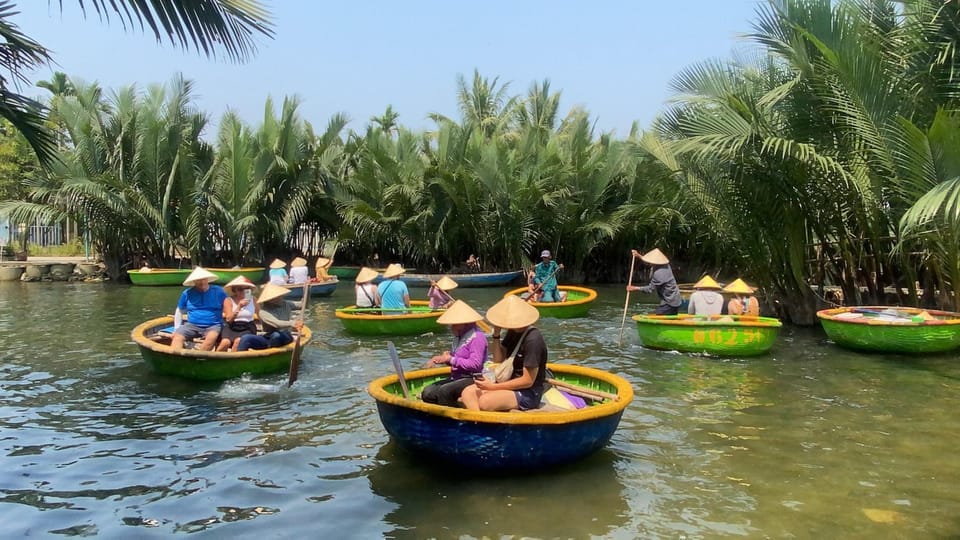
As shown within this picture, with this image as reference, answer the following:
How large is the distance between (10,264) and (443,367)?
2545 centimetres

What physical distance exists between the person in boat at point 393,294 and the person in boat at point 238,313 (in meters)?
4.01

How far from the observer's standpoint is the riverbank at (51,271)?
26312mm

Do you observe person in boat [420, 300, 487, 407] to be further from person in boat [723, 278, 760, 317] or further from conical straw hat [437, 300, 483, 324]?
person in boat [723, 278, 760, 317]

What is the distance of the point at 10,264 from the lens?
2716cm

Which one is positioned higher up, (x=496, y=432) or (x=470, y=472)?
(x=496, y=432)

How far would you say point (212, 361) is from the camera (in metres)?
Answer: 8.69

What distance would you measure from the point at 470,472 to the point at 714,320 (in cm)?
674

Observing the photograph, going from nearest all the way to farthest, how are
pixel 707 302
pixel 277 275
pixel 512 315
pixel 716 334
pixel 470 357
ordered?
pixel 512 315, pixel 470 357, pixel 716 334, pixel 707 302, pixel 277 275

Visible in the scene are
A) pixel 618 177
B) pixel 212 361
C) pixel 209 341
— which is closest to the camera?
pixel 212 361

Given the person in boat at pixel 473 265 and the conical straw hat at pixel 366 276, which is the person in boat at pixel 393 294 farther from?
the person in boat at pixel 473 265

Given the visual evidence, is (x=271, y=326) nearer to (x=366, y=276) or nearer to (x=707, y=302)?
(x=366, y=276)

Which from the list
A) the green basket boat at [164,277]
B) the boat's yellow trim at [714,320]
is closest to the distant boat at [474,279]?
the green basket boat at [164,277]

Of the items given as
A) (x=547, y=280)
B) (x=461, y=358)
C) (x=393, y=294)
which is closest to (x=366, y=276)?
(x=393, y=294)

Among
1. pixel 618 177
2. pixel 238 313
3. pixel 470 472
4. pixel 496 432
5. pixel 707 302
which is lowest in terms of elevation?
pixel 470 472
